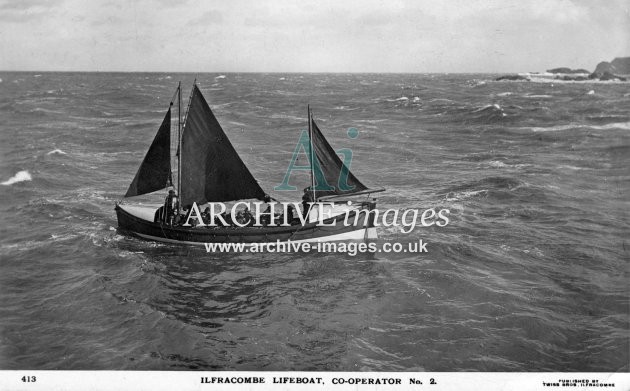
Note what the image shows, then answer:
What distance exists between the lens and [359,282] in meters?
21.6

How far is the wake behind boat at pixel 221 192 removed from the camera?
925 inches

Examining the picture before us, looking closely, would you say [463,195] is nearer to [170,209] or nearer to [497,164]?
[497,164]

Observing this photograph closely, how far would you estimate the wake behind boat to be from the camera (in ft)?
77.1

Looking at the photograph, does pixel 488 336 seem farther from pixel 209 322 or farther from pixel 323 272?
pixel 209 322

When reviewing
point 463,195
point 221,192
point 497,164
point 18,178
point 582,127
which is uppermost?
point 582,127

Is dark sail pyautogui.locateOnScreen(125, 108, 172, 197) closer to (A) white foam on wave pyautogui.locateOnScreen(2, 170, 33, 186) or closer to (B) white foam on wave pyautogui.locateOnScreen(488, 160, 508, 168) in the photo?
(A) white foam on wave pyautogui.locateOnScreen(2, 170, 33, 186)

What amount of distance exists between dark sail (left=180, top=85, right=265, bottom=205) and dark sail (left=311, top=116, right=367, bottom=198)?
129 inches

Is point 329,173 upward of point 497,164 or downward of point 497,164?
upward

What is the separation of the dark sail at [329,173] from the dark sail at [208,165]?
129 inches

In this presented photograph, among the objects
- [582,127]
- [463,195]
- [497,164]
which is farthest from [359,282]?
[582,127]

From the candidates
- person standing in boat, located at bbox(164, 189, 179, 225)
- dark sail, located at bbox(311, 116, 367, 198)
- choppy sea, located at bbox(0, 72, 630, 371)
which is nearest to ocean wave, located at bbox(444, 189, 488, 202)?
choppy sea, located at bbox(0, 72, 630, 371)

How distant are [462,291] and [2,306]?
18291 mm

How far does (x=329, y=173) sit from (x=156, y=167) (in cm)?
851

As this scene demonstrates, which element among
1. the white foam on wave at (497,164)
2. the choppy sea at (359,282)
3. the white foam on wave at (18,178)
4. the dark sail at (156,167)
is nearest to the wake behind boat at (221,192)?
the dark sail at (156,167)
